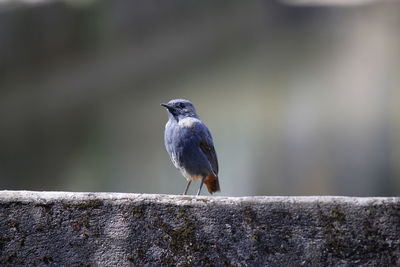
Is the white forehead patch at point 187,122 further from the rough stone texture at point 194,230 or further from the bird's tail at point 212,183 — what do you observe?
the rough stone texture at point 194,230

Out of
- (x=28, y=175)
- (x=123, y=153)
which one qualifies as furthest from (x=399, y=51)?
(x=28, y=175)

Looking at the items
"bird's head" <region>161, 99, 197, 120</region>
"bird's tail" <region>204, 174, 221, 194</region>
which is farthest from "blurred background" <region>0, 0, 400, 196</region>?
"bird's tail" <region>204, 174, 221, 194</region>

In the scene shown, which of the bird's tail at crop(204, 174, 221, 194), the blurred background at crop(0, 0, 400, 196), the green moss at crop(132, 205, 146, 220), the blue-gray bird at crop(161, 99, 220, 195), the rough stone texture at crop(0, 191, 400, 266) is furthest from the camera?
the blurred background at crop(0, 0, 400, 196)

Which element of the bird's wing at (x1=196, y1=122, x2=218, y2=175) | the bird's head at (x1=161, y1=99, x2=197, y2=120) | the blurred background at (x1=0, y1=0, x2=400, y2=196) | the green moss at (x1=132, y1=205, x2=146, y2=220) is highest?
the green moss at (x1=132, y1=205, x2=146, y2=220)

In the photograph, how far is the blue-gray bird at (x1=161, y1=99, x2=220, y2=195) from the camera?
16.1 ft

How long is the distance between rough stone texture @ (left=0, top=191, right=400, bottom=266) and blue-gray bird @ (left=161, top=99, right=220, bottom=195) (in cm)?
178

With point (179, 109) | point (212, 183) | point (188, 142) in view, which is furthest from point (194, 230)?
point (212, 183)

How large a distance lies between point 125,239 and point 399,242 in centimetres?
93

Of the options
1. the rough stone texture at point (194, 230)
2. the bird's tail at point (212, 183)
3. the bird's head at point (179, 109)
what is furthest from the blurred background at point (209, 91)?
the rough stone texture at point (194, 230)

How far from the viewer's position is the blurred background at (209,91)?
852 centimetres

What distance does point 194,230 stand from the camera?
3.03m

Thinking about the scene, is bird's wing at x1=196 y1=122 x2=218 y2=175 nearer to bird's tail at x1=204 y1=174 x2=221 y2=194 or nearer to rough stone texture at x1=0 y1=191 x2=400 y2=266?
bird's tail at x1=204 y1=174 x2=221 y2=194

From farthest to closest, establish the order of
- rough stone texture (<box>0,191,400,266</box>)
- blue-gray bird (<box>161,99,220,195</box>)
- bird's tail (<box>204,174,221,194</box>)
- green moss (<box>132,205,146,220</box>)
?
bird's tail (<box>204,174,221,194</box>)
blue-gray bird (<box>161,99,220,195</box>)
green moss (<box>132,205,146,220</box>)
rough stone texture (<box>0,191,400,266</box>)

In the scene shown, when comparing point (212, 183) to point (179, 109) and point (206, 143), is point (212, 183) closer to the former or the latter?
point (206, 143)
